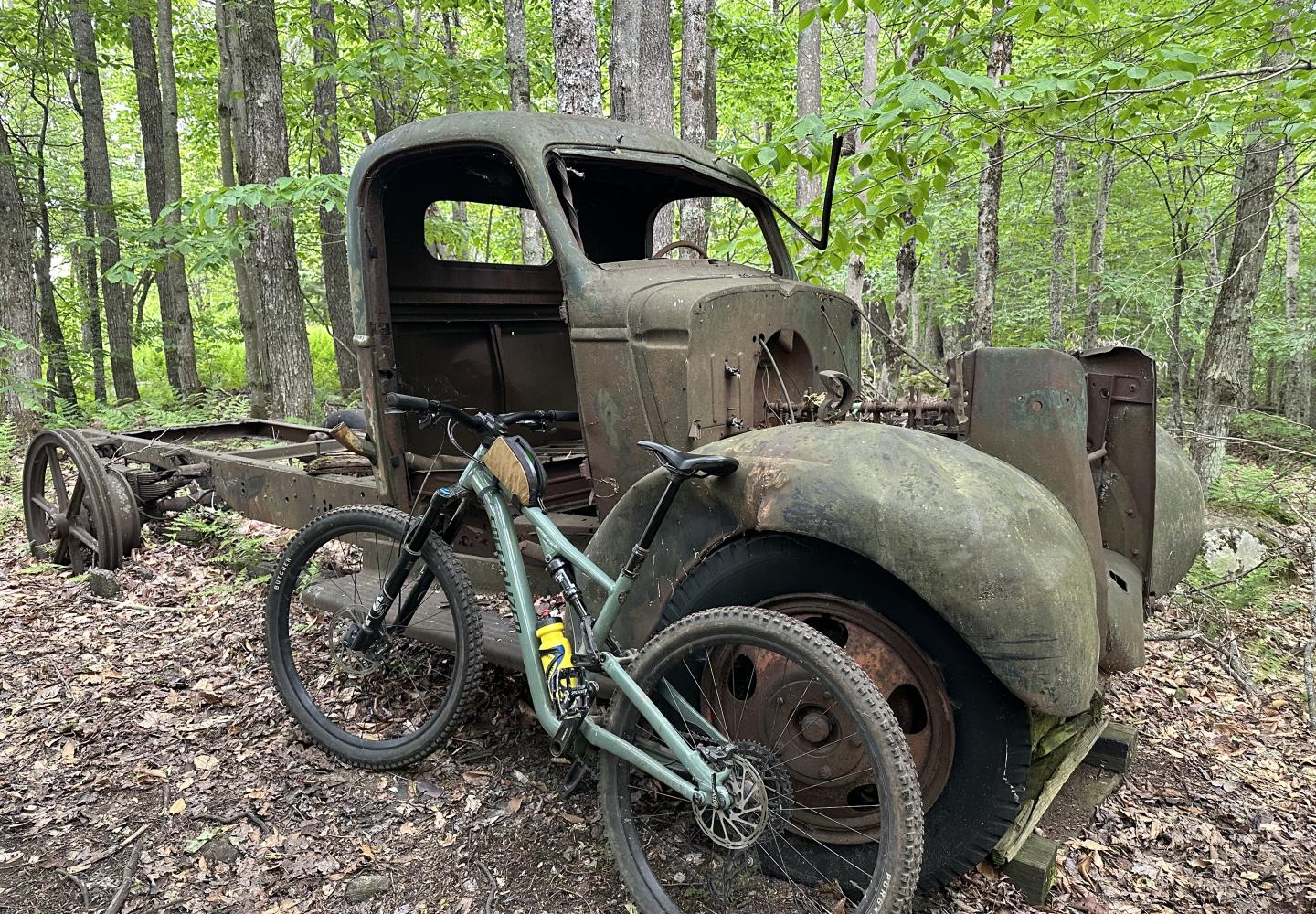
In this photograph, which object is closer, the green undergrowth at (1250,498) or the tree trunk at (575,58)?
the tree trunk at (575,58)

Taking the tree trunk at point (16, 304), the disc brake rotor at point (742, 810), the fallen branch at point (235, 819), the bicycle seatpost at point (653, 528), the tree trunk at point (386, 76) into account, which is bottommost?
the fallen branch at point (235, 819)

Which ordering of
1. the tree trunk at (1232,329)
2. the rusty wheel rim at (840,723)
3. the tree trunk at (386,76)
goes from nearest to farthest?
the rusty wheel rim at (840,723) < the tree trunk at (1232,329) < the tree trunk at (386,76)

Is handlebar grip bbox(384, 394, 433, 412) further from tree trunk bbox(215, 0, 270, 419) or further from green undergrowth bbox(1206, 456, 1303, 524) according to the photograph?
tree trunk bbox(215, 0, 270, 419)

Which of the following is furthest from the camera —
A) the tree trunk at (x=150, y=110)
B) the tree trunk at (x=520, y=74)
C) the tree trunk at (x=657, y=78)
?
the tree trunk at (x=150, y=110)

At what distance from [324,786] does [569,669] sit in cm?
118

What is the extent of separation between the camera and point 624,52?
5719 millimetres

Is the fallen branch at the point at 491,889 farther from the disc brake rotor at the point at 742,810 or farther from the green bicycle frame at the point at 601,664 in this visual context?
the disc brake rotor at the point at 742,810

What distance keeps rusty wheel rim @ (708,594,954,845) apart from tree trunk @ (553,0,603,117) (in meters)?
4.08

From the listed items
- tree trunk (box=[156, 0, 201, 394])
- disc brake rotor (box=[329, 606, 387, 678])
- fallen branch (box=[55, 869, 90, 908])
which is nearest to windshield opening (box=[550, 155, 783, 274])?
disc brake rotor (box=[329, 606, 387, 678])

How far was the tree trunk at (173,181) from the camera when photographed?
438 inches

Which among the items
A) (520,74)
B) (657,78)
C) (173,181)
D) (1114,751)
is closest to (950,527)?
(1114,751)

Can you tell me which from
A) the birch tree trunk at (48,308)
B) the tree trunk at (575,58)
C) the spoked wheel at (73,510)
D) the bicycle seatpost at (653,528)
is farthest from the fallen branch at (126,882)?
the birch tree trunk at (48,308)

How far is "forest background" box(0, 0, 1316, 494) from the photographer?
15.2 feet

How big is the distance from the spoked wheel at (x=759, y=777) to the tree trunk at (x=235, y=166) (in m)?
7.97
